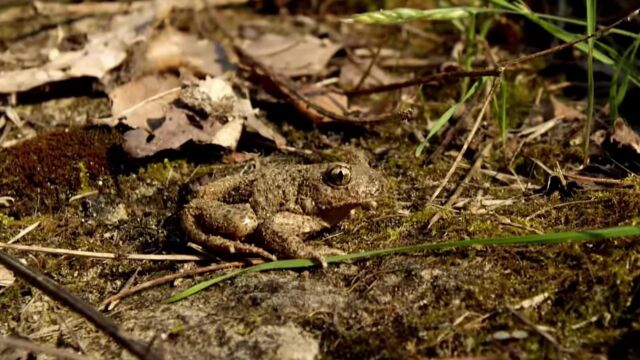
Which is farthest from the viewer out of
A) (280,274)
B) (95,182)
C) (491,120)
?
(491,120)

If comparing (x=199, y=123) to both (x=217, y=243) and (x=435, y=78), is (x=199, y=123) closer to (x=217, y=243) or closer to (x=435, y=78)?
(x=217, y=243)

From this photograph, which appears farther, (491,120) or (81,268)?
(491,120)

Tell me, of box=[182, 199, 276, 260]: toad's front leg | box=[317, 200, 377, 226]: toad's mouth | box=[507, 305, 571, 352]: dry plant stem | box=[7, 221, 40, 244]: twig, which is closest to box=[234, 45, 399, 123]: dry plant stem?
box=[317, 200, 377, 226]: toad's mouth

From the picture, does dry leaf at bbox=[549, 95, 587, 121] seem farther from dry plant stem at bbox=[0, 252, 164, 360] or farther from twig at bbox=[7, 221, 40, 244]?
twig at bbox=[7, 221, 40, 244]

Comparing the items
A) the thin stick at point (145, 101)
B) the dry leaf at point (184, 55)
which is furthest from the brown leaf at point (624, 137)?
the thin stick at point (145, 101)

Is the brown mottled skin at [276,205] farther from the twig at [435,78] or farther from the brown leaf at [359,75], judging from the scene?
the brown leaf at [359,75]

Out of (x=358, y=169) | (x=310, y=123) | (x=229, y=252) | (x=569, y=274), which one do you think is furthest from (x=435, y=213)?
(x=310, y=123)

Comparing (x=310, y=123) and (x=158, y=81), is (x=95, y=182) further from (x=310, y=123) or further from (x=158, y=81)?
(x=310, y=123)
